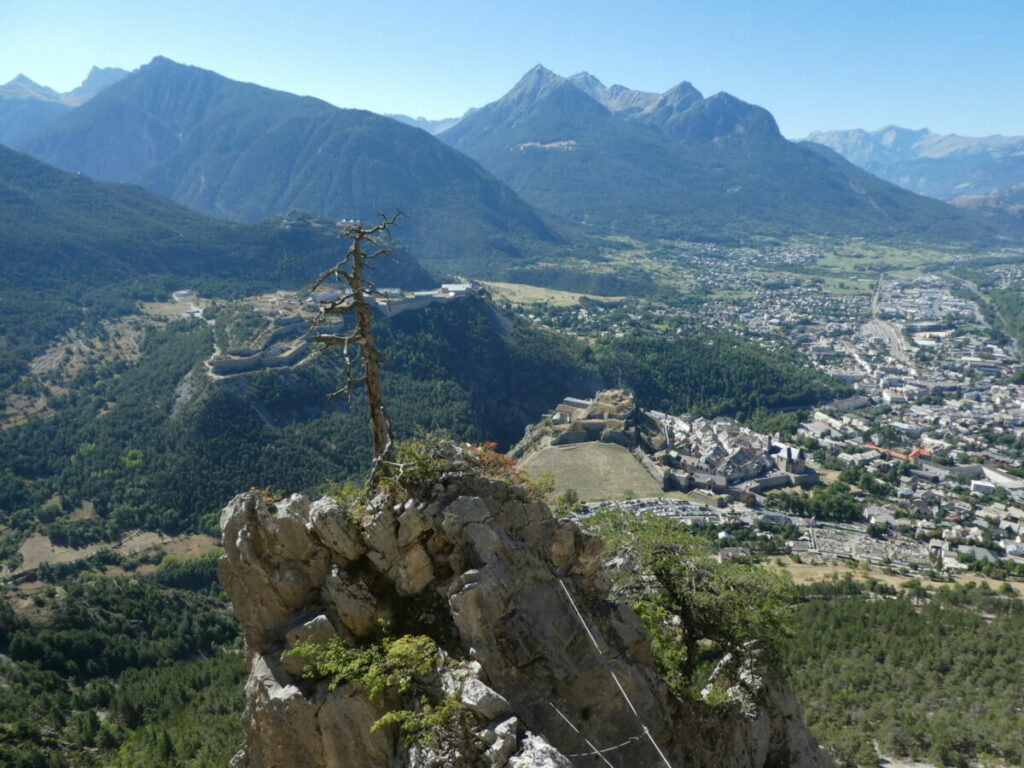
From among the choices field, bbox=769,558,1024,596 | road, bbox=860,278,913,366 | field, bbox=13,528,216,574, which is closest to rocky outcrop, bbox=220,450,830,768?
field, bbox=769,558,1024,596

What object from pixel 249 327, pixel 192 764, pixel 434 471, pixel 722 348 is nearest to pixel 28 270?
pixel 249 327

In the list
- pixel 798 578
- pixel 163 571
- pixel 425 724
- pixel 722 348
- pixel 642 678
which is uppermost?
pixel 425 724

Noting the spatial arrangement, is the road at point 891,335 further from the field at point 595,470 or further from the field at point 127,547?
the field at point 127,547

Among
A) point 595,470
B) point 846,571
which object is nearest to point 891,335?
point 595,470

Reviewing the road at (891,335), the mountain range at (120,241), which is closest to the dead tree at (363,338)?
the mountain range at (120,241)

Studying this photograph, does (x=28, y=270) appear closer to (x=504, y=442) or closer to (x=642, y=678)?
(x=504, y=442)
